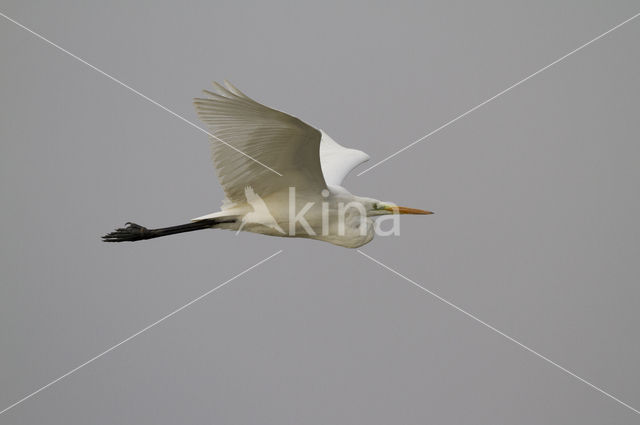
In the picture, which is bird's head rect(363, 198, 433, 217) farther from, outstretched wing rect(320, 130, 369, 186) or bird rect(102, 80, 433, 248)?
outstretched wing rect(320, 130, 369, 186)

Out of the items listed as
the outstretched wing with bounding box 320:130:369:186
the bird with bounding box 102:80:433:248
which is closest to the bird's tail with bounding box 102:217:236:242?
the bird with bounding box 102:80:433:248

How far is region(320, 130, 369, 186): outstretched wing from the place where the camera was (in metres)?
3.06

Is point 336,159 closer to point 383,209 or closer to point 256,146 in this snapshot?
point 383,209

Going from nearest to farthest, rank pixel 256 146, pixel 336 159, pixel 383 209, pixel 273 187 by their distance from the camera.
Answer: pixel 256 146
pixel 273 187
pixel 383 209
pixel 336 159

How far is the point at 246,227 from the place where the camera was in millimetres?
2719

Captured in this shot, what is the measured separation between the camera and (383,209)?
292cm

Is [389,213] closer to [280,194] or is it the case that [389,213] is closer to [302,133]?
[280,194]

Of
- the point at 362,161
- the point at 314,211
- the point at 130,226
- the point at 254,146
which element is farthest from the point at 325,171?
the point at 130,226

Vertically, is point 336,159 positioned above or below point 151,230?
above

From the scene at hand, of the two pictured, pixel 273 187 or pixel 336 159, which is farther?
pixel 336 159

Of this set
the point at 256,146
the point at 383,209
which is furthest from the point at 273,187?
the point at 383,209

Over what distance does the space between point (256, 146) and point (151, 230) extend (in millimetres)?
585

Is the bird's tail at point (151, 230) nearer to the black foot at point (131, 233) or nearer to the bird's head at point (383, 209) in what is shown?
the black foot at point (131, 233)

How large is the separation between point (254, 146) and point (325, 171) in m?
0.66
